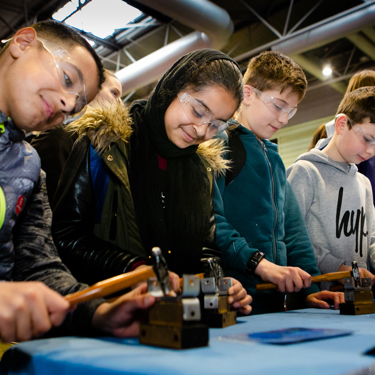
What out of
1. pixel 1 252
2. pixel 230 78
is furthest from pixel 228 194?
pixel 1 252

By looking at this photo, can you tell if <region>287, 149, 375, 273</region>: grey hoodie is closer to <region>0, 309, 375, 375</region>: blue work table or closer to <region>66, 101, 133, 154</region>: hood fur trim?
<region>66, 101, 133, 154</region>: hood fur trim

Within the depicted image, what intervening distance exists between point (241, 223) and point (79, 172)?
117 cm

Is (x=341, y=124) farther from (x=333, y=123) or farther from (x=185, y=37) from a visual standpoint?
(x=185, y=37)

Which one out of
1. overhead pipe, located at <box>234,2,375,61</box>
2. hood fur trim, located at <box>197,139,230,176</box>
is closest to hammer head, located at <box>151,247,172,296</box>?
hood fur trim, located at <box>197,139,230,176</box>

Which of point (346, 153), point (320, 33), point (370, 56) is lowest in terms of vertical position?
point (346, 153)

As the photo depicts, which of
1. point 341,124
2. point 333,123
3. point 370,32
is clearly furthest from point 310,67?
point 341,124

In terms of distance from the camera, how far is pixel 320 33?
712 centimetres

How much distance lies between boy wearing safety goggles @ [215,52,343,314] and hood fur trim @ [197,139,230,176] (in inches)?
4.5

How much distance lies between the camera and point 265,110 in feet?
9.04

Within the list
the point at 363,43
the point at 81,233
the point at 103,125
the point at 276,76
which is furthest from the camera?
the point at 363,43

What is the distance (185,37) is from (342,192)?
18.0 feet

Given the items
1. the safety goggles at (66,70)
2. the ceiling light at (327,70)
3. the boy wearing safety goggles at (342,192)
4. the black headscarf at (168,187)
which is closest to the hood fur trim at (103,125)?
the black headscarf at (168,187)

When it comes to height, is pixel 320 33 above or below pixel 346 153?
above

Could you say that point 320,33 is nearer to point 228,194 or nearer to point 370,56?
point 370,56
